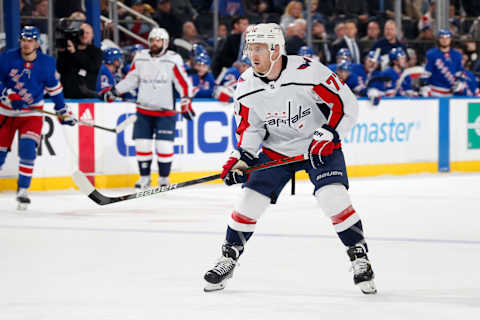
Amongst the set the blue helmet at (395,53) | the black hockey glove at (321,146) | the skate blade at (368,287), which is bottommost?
the skate blade at (368,287)

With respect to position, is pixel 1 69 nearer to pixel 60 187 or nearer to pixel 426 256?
pixel 60 187

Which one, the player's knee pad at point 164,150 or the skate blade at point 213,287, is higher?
the skate blade at point 213,287

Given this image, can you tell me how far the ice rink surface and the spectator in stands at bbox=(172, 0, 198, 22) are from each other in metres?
3.57

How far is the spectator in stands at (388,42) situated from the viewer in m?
11.3

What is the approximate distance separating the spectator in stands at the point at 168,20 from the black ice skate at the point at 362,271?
7236 millimetres

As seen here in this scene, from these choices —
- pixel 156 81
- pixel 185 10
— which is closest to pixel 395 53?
pixel 185 10

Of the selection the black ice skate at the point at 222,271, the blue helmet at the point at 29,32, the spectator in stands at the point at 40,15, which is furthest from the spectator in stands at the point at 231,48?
the black ice skate at the point at 222,271

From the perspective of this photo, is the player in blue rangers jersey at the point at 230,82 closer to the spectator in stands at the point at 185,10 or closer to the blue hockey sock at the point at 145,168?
the spectator in stands at the point at 185,10

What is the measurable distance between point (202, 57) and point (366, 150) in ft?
6.49

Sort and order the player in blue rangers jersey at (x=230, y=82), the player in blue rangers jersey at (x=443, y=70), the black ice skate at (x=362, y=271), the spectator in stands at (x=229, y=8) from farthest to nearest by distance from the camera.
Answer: the spectator in stands at (x=229, y=8), the player in blue rangers jersey at (x=443, y=70), the player in blue rangers jersey at (x=230, y=82), the black ice skate at (x=362, y=271)

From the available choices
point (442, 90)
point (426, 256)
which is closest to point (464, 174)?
point (442, 90)

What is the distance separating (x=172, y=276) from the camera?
185 inches

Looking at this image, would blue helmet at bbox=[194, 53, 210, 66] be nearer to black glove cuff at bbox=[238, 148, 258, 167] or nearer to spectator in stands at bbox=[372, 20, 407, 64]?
spectator in stands at bbox=[372, 20, 407, 64]

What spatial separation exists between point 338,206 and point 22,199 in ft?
12.8
